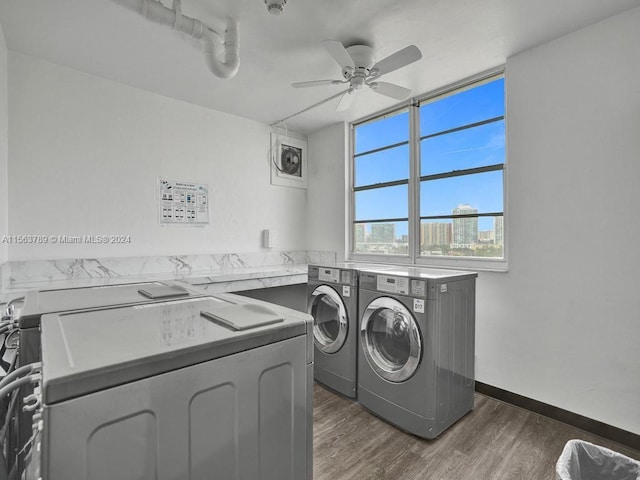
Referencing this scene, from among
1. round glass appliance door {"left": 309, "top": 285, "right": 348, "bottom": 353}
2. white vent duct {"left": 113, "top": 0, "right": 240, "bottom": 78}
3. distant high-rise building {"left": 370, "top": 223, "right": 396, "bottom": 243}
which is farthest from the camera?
distant high-rise building {"left": 370, "top": 223, "right": 396, "bottom": 243}

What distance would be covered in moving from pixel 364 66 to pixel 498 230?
1684mm

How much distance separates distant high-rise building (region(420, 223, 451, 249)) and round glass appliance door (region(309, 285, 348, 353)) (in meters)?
1.14

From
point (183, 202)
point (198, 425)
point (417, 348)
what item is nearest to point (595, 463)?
point (417, 348)

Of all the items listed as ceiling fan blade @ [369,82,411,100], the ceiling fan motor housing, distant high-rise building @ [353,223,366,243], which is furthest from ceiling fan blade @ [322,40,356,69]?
distant high-rise building @ [353,223,366,243]

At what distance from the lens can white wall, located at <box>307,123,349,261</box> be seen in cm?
390

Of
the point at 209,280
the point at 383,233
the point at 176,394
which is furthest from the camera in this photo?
the point at 383,233

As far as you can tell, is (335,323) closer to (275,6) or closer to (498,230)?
(498,230)

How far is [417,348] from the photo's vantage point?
2.02 meters

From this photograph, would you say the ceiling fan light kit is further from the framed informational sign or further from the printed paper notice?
the framed informational sign

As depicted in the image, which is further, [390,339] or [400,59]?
[390,339]

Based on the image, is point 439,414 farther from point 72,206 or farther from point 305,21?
point 72,206

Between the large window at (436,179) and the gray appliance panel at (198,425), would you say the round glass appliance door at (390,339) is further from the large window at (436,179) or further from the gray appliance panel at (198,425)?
the gray appliance panel at (198,425)

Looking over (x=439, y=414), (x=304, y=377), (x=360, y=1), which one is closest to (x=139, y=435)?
(x=304, y=377)

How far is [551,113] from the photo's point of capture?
2281 millimetres
